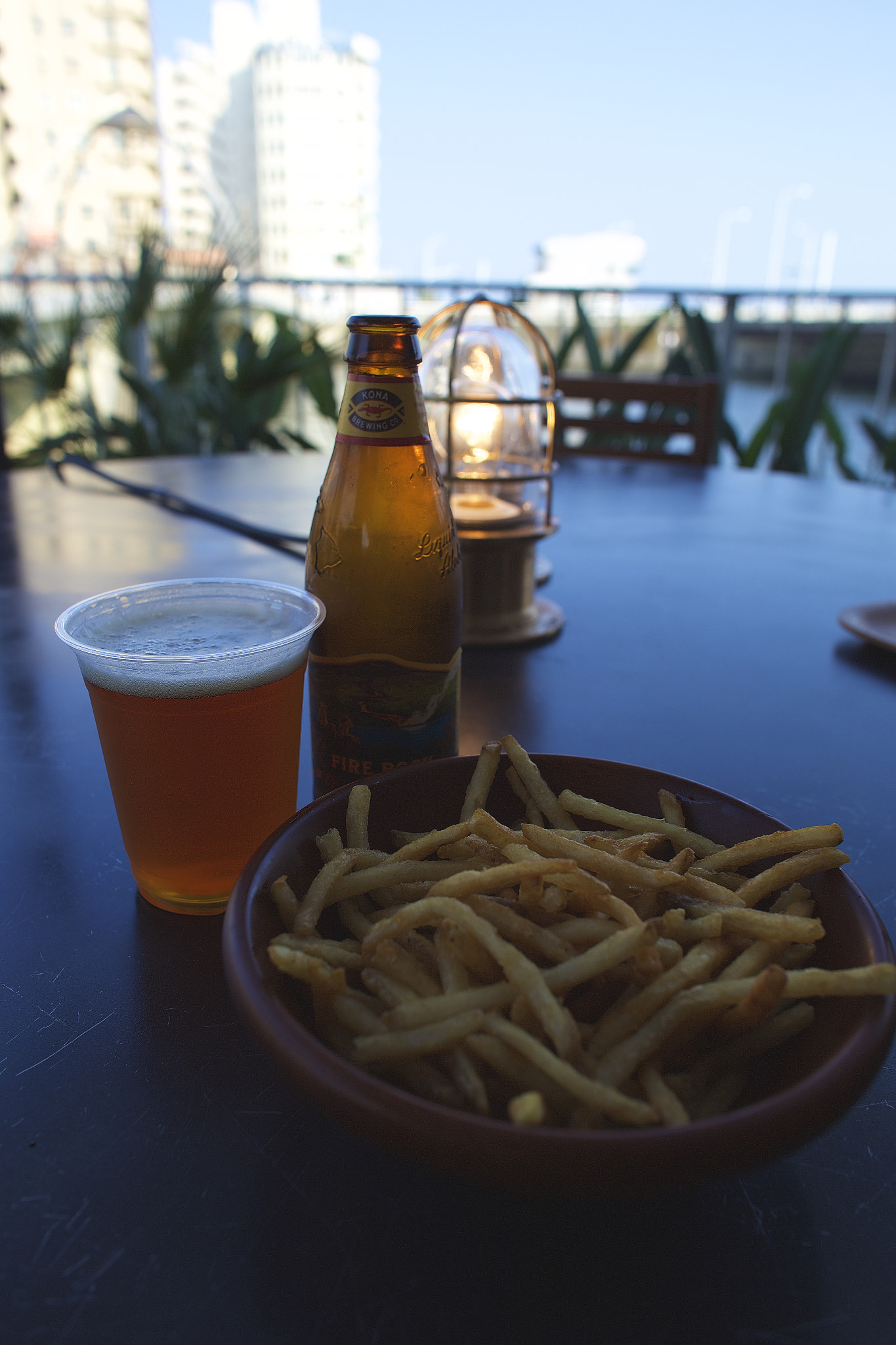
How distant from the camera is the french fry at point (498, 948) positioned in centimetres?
48

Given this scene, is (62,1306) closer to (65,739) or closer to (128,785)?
(128,785)

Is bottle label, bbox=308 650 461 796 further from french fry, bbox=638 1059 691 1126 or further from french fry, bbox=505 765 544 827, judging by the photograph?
french fry, bbox=638 1059 691 1126

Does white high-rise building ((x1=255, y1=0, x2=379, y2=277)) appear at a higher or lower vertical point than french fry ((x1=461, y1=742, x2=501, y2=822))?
higher

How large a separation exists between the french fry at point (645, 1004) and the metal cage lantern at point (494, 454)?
85 centimetres

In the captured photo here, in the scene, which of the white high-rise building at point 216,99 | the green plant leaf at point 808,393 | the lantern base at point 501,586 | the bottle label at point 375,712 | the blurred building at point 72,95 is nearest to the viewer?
the bottle label at point 375,712

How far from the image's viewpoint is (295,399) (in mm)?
7184

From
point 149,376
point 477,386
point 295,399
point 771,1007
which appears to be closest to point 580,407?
point 295,399

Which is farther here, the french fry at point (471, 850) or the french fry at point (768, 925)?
the french fry at point (471, 850)

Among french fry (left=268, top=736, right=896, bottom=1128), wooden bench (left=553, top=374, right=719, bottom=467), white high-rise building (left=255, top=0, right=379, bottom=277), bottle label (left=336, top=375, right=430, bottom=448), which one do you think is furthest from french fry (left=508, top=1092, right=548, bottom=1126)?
white high-rise building (left=255, top=0, right=379, bottom=277)

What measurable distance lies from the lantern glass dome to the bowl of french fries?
887mm

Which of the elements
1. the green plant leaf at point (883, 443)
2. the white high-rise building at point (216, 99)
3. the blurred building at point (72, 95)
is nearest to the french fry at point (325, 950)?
the green plant leaf at point (883, 443)

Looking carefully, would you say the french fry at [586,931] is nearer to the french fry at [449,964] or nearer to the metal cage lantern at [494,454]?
the french fry at [449,964]

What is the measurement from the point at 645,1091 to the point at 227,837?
1.39 ft

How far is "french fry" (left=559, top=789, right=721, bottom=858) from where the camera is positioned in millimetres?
695
